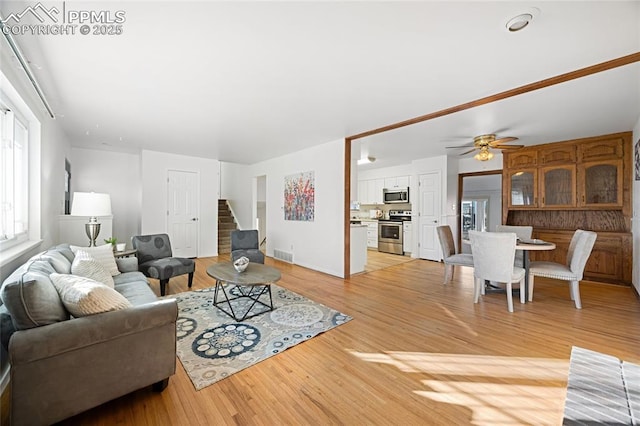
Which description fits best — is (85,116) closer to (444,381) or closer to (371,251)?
(444,381)

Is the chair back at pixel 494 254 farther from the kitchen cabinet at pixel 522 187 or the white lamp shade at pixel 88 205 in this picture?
the white lamp shade at pixel 88 205

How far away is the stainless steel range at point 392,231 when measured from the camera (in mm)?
6980

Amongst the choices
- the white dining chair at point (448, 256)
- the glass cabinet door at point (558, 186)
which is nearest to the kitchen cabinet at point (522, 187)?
the glass cabinet door at point (558, 186)

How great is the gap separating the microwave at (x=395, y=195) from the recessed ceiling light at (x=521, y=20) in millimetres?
5432

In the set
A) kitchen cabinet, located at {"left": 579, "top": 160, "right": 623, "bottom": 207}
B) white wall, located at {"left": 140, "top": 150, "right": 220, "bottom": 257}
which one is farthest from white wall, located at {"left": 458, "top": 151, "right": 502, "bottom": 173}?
white wall, located at {"left": 140, "top": 150, "right": 220, "bottom": 257}

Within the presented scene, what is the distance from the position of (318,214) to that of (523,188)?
4143 mm

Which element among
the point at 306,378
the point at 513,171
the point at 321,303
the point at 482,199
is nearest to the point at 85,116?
the point at 321,303

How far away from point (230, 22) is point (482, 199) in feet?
28.2

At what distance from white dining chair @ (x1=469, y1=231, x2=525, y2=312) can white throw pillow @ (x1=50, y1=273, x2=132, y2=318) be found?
11.8 feet

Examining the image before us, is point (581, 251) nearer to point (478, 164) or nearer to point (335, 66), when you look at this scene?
point (478, 164)

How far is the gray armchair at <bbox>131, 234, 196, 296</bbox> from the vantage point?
136 inches

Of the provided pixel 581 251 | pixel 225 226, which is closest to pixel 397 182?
pixel 581 251

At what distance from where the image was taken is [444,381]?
184 centimetres

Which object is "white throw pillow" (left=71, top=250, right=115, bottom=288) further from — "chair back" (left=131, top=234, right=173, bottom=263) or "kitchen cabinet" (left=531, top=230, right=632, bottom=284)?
"kitchen cabinet" (left=531, top=230, right=632, bottom=284)
